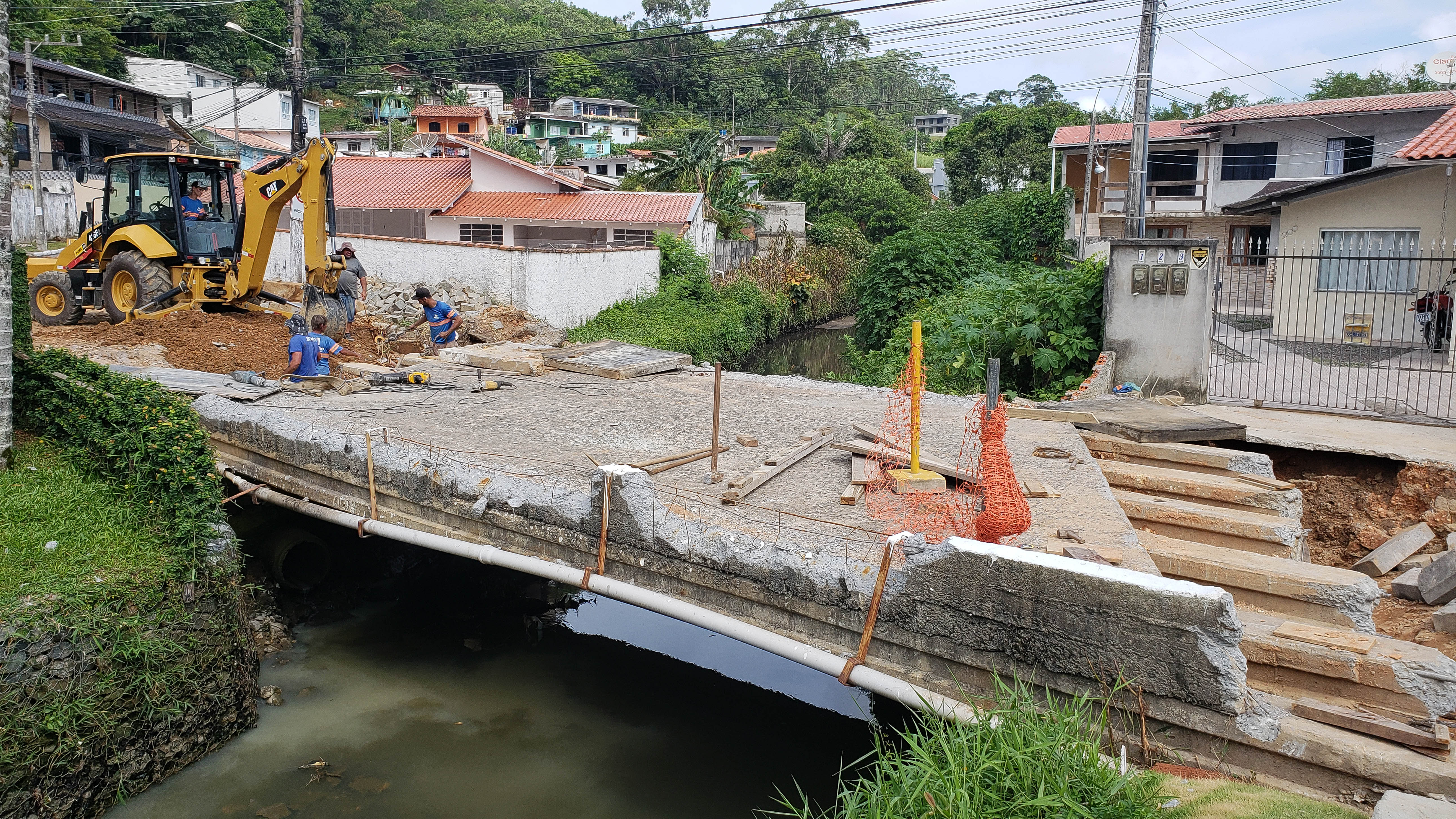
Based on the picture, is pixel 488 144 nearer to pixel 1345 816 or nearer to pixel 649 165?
pixel 649 165

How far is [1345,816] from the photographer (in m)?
4.05

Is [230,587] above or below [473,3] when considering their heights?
below

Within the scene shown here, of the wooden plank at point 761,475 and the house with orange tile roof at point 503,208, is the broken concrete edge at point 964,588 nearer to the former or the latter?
the wooden plank at point 761,475

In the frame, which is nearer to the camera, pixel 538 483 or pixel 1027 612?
pixel 1027 612

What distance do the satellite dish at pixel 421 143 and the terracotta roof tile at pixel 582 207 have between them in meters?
22.7

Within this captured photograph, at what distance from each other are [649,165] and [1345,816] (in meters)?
50.2

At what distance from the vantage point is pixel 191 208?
13789 mm

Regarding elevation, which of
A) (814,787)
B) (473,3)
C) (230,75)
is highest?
(473,3)

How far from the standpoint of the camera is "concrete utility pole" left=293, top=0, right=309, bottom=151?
18.8 metres

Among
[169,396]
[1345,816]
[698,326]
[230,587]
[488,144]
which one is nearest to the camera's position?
[1345,816]

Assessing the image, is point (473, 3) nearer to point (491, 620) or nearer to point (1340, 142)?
point (1340, 142)

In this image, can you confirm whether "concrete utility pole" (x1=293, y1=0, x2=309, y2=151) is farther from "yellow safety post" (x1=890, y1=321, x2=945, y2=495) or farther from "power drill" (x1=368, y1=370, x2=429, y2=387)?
"yellow safety post" (x1=890, y1=321, x2=945, y2=495)

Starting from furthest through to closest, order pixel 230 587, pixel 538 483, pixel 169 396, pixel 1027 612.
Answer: pixel 169 396, pixel 538 483, pixel 230 587, pixel 1027 612

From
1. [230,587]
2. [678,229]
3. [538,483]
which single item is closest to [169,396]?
[230,587]
